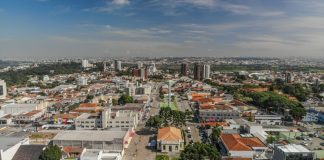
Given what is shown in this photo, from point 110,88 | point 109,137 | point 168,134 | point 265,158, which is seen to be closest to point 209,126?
point 168,134

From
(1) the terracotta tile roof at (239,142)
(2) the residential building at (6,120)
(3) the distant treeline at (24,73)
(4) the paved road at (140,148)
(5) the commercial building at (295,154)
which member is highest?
(3) the distant treeline at (24,73)

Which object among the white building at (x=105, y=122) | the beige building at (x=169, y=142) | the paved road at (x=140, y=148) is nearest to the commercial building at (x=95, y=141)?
the paved road at (x=140, y=148)

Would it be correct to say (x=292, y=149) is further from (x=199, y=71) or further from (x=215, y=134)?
(x=199, y=71)

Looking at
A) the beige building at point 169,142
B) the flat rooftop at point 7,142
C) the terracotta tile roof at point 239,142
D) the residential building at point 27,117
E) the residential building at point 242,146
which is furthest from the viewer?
the residential building at point 27,117

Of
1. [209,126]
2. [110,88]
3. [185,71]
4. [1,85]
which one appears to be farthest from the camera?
[185,71]

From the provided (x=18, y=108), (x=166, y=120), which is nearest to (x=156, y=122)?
(x=166, y=120)

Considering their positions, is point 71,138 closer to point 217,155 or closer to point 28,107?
point 217,155

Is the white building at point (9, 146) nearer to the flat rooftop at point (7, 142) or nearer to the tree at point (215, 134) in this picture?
the flat rooftop at point (7, 142)
